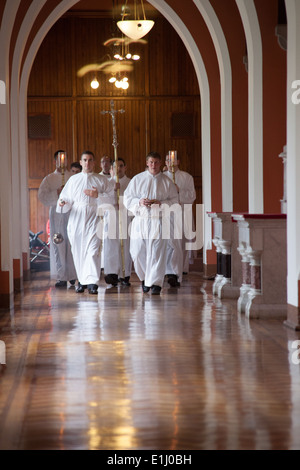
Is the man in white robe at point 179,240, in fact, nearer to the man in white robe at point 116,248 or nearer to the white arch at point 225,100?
the man in white robe at point 116,248

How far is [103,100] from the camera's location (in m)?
18.9

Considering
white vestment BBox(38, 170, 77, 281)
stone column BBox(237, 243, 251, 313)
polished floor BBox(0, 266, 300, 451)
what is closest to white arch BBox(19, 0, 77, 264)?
white vestment BBox(38, 170, 77, 281)

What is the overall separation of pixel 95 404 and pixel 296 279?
3.39 metres

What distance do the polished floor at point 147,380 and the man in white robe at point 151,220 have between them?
5.11 ft

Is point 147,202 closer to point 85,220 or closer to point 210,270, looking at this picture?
point 85,220

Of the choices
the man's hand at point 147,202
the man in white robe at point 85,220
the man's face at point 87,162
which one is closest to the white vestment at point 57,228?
the man in white robe at point 85,220

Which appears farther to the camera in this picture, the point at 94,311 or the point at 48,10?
the point at 48,10

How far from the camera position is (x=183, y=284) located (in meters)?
12.7

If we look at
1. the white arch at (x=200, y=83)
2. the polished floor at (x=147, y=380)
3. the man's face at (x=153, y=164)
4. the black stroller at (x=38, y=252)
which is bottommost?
the polished floor at (x=147, y=380)

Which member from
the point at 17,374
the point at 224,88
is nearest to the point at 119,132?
the point at 224,88

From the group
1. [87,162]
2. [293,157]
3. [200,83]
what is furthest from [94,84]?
[293,157]

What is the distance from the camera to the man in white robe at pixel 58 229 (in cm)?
1258
